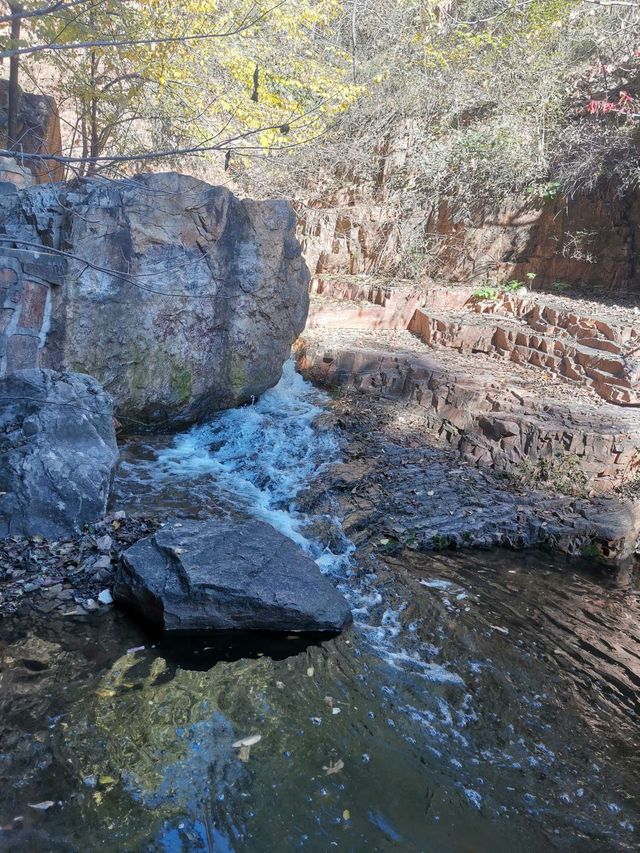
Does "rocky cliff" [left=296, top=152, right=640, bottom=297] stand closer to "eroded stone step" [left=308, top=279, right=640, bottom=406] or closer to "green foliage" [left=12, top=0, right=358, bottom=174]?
"eroded stone step" [left=308, top=279, right=640, bottom=406]

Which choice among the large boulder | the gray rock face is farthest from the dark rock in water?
the large boulder

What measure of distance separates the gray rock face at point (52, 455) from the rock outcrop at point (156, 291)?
0.83 meters

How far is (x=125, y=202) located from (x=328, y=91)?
5735mm

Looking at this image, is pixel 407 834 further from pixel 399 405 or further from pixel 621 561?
pixel 399 405

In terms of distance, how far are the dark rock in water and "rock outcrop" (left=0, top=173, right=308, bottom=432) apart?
2.46m

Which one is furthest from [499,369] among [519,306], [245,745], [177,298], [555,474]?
[245,745]

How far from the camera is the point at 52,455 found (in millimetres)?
4973

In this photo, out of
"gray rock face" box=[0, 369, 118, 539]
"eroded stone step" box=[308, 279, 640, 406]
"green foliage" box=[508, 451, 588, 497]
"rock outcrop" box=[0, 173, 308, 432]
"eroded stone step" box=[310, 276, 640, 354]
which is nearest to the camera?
"gray rock face" box=[0, 369, 118, 539]

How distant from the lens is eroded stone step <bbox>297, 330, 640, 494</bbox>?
651 centimetres

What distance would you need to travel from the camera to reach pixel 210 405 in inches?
295

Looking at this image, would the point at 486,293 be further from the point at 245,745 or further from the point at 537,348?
the point at 245,745

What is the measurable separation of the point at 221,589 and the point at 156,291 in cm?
251

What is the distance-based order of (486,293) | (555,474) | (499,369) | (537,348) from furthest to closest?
(486,293)
(537,348)
(499,369)
(555,474)

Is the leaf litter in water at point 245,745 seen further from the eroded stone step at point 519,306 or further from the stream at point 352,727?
the eroded stone step at point 519,306
